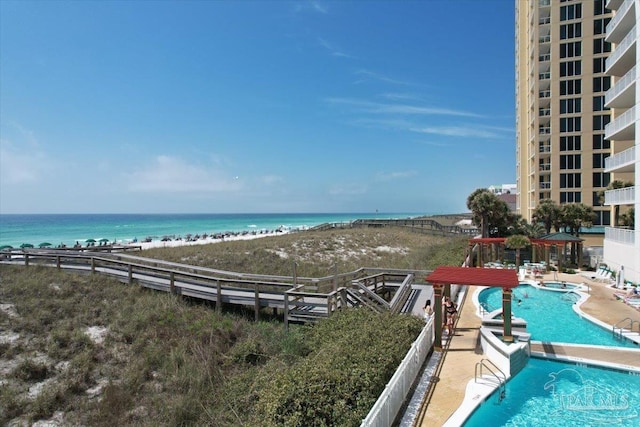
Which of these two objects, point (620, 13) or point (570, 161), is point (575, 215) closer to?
point (570, 161)

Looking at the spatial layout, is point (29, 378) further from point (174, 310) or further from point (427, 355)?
point (427, 355)

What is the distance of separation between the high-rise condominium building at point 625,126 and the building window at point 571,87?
687 inches

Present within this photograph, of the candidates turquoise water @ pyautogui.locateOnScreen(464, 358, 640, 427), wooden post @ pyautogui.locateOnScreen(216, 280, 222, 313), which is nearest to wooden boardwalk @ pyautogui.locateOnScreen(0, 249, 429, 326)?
wooden post @ pyautogui.locateOnScreen(216, 280, 222, 313)

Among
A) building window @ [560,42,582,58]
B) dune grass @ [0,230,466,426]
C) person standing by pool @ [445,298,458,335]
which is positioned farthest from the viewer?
building window @ [560,42,582,58]

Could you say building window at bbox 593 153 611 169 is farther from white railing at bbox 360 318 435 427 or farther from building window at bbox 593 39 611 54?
white railing at bbox 360 318 435 427

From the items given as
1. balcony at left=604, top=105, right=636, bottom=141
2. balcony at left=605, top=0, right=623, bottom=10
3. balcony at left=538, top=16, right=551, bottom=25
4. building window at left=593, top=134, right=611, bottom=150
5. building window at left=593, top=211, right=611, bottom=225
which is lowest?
building window at left=593, top=211, right=611, bottom=225

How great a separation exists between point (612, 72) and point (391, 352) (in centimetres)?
3037

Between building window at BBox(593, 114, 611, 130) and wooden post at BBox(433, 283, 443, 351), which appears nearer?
wooden post at BBox(433, 283, 443, 351)

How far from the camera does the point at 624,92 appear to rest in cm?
2441

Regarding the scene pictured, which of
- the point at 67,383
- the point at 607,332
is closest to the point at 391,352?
the point at 67,383

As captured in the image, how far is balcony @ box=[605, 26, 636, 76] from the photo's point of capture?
2348 centimetres

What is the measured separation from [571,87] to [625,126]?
23322 millimetres

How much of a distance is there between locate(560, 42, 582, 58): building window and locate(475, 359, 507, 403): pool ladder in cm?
4611

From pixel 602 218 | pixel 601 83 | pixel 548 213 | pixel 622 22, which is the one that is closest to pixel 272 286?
pixel 622 22
